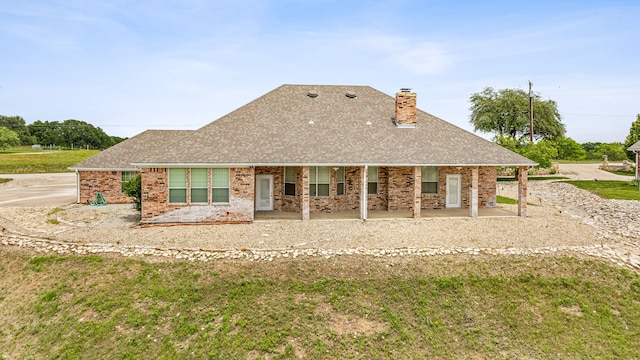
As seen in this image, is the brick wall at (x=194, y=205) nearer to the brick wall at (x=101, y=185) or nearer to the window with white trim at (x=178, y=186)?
the window with white trim at (x=178, y=186)

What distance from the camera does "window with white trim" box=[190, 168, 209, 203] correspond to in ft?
49.4

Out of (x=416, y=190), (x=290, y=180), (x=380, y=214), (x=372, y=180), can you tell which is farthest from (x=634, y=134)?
(x=290, y=180)

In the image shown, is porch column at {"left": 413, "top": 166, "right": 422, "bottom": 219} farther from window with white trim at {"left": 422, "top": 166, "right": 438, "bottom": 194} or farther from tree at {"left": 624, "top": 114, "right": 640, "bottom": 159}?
tree at {"left": 624, "top": 114, "right": 640, "bottom": 159}

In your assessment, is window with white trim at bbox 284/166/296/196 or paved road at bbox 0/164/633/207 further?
paved road at bbox 0/164/633/207

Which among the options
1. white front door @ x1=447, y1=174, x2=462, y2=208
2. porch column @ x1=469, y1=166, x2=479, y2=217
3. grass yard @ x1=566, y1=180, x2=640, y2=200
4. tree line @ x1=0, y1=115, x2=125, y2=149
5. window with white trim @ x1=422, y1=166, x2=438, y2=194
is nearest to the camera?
porch column @ x1=469, y1=166, x2=479, y2=217

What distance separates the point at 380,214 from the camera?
1714 centimetres

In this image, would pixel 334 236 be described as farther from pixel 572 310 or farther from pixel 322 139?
pixel 572 310

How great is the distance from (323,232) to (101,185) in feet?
48.5

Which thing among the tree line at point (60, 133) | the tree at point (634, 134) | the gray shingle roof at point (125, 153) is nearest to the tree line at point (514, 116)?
the tree at point (634, 134)

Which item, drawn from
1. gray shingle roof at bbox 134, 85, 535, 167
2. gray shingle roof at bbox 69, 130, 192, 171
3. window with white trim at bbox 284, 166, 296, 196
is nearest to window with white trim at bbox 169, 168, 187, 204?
gray shingle roof at bbox 134, 85, 535, 167

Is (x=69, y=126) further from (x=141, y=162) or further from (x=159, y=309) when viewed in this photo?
(x=159, y=309)

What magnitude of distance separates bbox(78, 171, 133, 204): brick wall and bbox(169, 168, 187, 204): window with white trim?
817 centimetres

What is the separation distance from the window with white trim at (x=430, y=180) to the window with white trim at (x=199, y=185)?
Answer: 1048cm

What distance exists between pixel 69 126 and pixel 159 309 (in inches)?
4401
